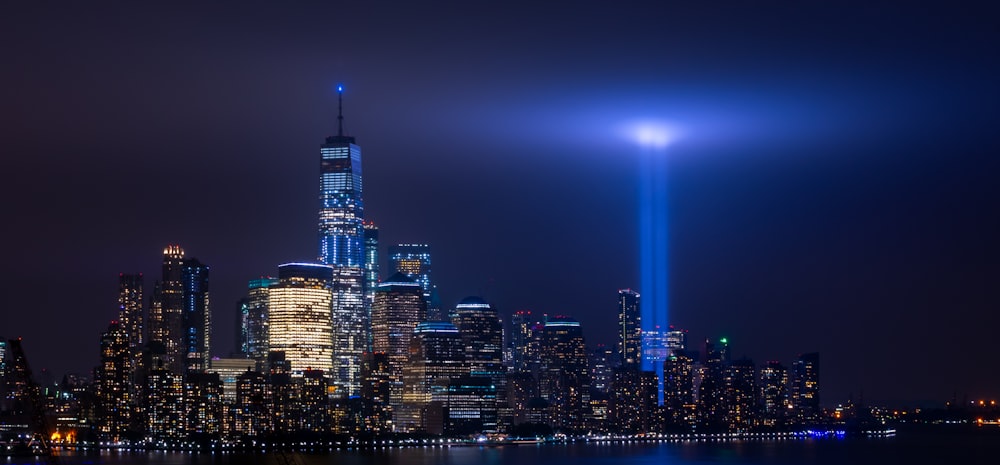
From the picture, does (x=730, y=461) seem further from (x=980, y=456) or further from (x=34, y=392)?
(x=34, y=392)

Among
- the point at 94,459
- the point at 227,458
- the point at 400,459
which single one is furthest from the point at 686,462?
the point at 94,459

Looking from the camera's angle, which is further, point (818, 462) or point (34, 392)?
point (818, 462)

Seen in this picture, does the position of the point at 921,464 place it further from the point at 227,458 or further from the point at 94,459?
the point at 94,459

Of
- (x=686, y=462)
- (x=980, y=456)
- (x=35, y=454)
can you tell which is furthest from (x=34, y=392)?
(x=980, y=456)

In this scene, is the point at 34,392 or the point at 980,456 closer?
the point at 34,392

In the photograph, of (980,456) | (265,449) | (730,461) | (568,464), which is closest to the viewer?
(568,464)

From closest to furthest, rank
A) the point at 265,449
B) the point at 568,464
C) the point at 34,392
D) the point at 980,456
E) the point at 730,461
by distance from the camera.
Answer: the point at 34,392 < the point at 568,464 < the point at 730,461 < the point at 980,456 < the point at 265,449

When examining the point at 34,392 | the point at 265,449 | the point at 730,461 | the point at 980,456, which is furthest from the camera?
the point at 265,449

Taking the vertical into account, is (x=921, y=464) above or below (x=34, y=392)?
below

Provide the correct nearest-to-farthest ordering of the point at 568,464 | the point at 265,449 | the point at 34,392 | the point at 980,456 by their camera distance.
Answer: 1. the point at 34,392
2. the point at 568,464
3. the point at 980,456
4. the point at 265,449
